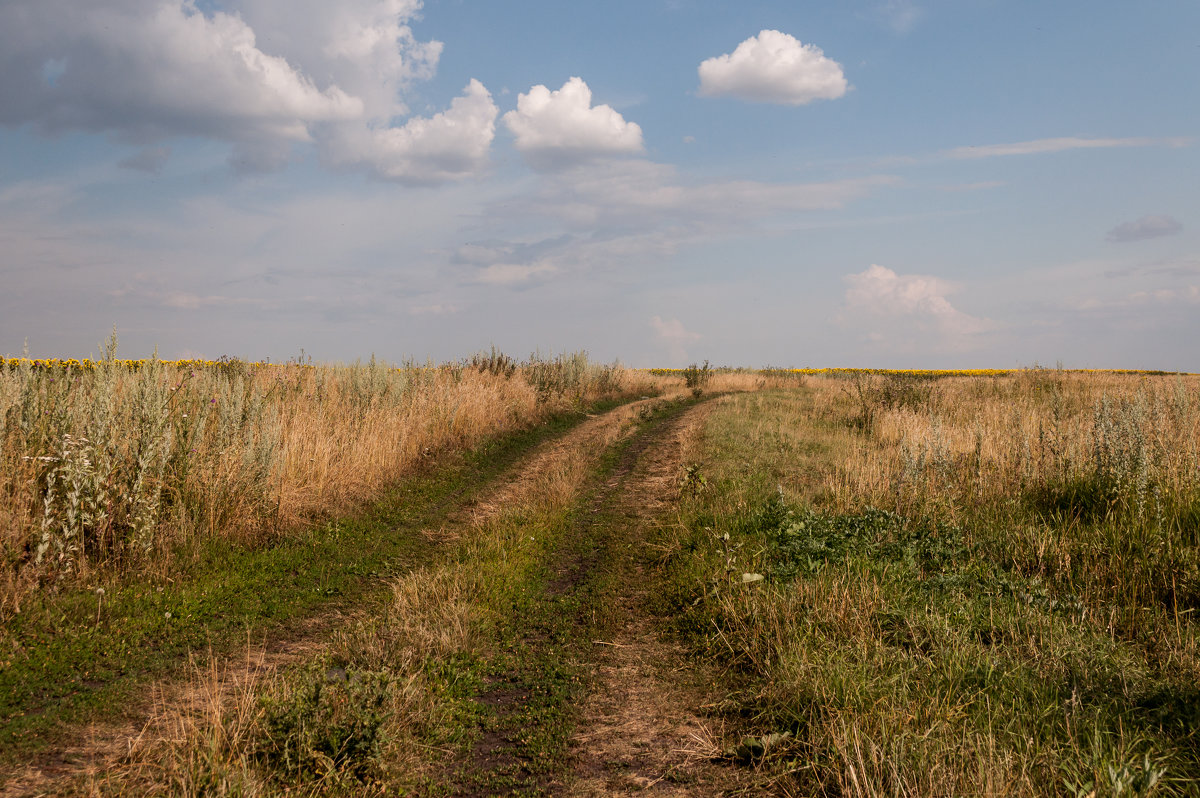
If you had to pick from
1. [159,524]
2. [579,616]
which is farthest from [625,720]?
[159,524]

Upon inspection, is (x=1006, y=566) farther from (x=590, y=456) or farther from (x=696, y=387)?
(x=696, y=387)

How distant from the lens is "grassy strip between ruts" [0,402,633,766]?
4285 millimetres

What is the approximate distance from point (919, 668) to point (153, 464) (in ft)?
25.5

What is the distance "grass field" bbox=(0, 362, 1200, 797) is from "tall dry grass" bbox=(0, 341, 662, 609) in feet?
0.14

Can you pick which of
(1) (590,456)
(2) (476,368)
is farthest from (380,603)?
(2) (476,368)

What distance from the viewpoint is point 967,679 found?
13.1ft

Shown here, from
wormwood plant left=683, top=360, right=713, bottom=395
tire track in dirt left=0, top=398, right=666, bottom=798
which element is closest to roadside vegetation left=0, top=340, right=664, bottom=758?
tire track in dirt left=0, top=398, right=666, bottom=798

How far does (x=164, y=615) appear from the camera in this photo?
556cm

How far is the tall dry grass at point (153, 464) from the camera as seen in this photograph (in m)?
6.00

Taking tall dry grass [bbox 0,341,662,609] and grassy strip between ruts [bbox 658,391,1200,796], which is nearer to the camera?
grassy strip between ruts [bbox 658,391,1200,796]

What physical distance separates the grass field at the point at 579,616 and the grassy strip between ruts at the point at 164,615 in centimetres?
3

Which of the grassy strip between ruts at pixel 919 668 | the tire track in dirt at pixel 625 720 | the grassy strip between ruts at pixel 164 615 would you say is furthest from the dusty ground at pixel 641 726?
the grassy strip between ruts at pixel 164 615

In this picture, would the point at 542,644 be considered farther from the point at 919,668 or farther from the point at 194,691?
the point at 919,668

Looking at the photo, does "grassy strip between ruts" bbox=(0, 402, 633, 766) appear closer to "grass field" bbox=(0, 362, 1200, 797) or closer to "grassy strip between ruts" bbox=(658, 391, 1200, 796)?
"grass field" bbox=(0, 362, 1200, 797)
